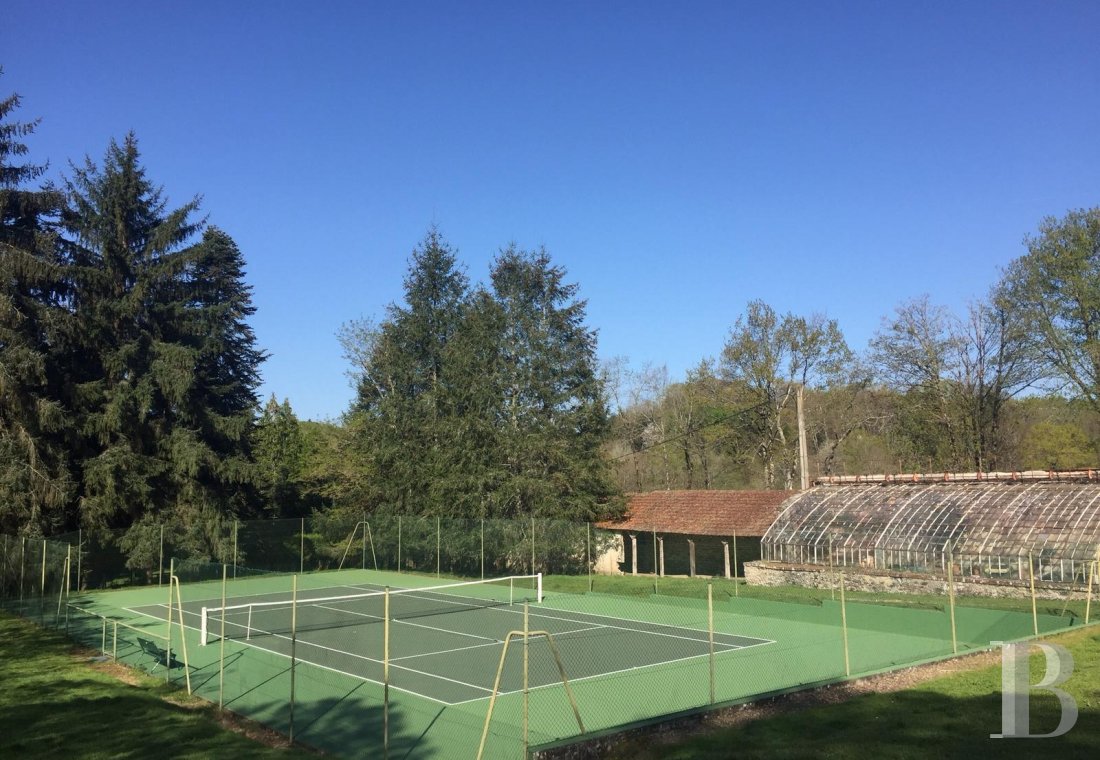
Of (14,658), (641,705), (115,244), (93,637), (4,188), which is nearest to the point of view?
(641,705)

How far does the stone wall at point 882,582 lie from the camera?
22406 millimetres

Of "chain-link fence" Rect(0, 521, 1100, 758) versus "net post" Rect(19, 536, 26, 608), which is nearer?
"chain-link fence" Rect(0, 521, 1100, 758)

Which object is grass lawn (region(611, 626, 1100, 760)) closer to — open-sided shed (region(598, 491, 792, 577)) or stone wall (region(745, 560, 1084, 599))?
stone wall (region(745, 560, 1084, 599))

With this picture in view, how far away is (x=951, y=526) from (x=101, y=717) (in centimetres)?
2242

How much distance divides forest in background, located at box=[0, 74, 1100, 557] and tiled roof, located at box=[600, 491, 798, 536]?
1594 millimetres

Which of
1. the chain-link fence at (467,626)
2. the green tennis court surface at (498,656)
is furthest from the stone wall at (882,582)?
the green tennis court surface at (498,656)

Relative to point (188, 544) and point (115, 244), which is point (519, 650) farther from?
point (115, 244)

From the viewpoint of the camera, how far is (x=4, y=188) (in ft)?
111

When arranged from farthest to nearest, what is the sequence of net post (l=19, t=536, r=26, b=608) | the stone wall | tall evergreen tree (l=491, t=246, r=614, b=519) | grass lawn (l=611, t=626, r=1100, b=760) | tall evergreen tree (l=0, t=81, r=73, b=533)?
1. tall evergreen tree (l=491, t=246, r=614, b=519)
2. tall evergreen tree (l=0, t=81, r=73, b=533)
3. net post (l=19, t=536, r=26, b=608)
4. the stone wall
5. grass lawn (l=611, t=626, r=1100, b=760)

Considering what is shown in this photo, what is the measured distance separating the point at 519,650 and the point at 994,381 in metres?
34.2

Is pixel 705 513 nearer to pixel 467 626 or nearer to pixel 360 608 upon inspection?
pixel 467 626

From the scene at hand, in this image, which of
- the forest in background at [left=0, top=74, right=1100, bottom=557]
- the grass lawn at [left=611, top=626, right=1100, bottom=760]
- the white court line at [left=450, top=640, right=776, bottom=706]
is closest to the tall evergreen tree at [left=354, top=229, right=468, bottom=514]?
the forest in background at [left=0, top=74, right=1100, bottom=557]

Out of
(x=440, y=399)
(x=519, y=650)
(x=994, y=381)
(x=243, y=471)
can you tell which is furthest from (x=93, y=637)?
(x=994, y=381)

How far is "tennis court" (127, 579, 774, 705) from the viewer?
16594 mm
